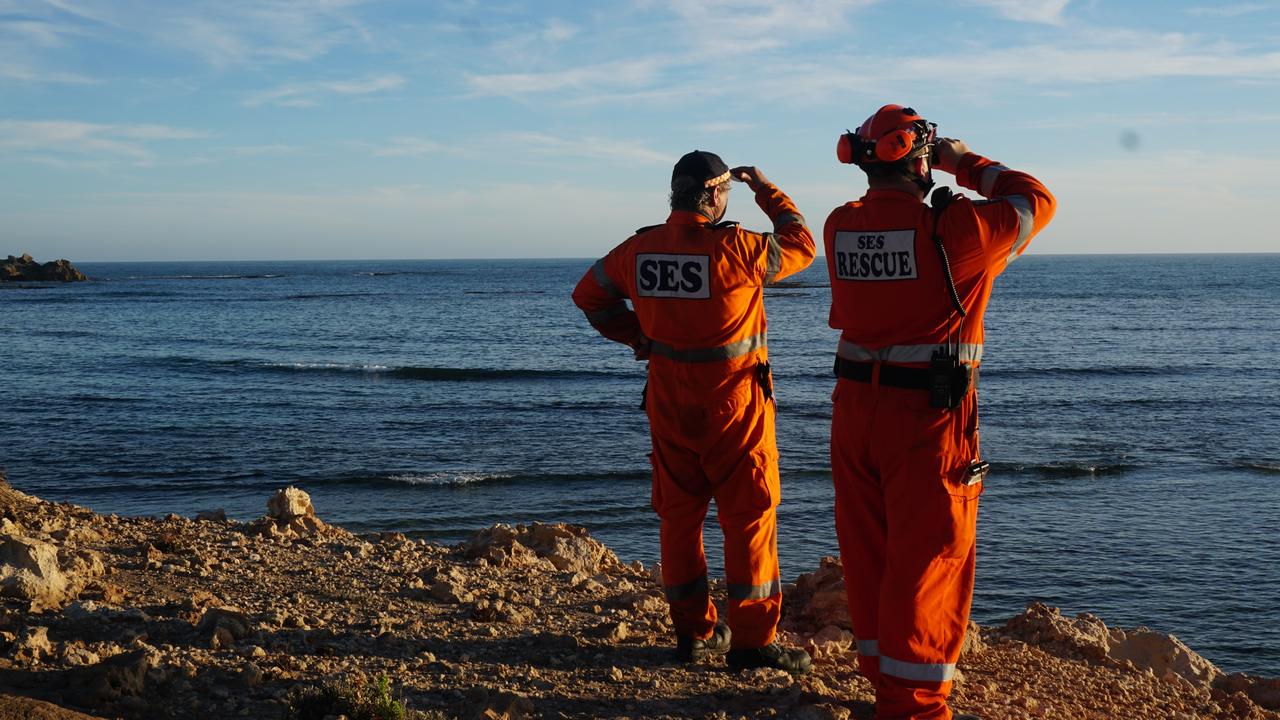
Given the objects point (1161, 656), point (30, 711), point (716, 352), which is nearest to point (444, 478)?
point (1161, 656)

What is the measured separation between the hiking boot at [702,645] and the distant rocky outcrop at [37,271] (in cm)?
11683

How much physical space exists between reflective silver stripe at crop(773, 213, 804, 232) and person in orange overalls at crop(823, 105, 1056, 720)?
2.64ft

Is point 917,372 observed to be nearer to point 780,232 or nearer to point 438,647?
point 780,232

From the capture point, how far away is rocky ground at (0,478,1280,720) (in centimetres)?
438

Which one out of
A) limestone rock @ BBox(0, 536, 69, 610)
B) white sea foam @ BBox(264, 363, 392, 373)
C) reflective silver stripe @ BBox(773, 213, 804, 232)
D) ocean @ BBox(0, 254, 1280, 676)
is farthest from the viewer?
white sea foam @ BBox(264, 363, 392, 373)

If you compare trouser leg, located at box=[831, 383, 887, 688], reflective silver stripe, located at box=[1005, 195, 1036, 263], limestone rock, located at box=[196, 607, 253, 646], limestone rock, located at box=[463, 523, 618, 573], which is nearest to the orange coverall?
trouser leg, located at box=[831, 383, 887, 688]

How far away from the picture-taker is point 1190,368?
102 ft

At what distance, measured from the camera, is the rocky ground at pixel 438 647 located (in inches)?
172

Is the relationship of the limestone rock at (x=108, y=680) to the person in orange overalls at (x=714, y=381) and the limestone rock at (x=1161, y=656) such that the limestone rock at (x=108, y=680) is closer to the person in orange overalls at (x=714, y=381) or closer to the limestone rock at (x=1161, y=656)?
the person in orange overalls at (x=714, y=381)

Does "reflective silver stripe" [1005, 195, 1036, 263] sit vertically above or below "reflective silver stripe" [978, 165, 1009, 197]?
below

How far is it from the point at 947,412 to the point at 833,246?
779 mm

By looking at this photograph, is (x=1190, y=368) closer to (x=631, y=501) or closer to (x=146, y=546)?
(x=631, y=501)

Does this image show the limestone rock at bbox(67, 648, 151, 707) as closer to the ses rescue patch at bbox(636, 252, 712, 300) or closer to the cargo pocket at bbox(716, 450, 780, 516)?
the cargo pocket at bbox(716, 450, 780, 516)

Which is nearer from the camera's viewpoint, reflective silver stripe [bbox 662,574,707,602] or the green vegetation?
the green vegetation
